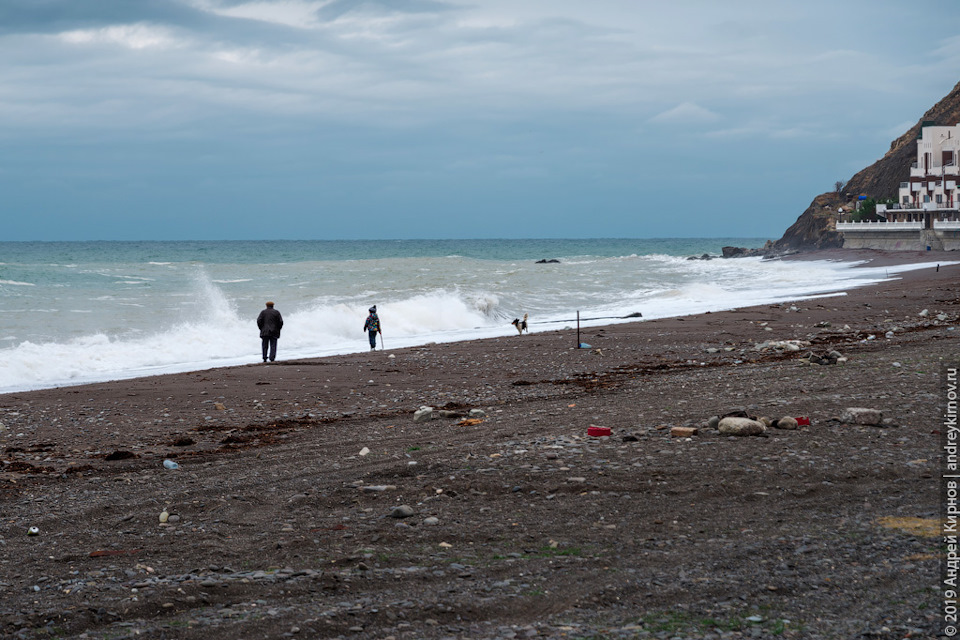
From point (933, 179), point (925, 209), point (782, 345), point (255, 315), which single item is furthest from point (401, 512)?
point (933, 179)

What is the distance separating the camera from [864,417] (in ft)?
27.3

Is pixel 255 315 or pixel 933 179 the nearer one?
pixel 255 315

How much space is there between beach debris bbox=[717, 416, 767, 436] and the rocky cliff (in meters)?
97.0

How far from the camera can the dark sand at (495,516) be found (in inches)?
186

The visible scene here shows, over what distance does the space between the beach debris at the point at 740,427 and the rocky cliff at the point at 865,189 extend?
97.0 m

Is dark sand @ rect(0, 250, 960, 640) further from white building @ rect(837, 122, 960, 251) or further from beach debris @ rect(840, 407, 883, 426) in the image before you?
white building @ rect(837, 122, 960, 251)

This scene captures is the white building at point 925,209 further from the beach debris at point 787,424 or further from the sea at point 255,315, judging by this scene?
the beach debris at point 787,424

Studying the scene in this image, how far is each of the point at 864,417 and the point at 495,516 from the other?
4038 mm

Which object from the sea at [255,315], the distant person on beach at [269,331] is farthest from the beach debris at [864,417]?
the sea at [255,315]

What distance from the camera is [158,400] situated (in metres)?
13.7

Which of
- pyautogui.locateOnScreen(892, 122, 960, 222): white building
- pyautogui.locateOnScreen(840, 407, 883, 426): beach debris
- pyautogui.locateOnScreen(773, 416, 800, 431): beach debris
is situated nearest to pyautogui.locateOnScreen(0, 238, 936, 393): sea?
pyautogui.locateOnScreen(773, 416, 800, 431): beach debris

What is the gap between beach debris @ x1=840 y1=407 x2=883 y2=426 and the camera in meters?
8.30

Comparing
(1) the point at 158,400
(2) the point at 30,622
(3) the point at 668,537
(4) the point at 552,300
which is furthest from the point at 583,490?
(4) the point at 552,300

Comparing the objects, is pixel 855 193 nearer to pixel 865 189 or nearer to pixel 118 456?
pixel 865 189
